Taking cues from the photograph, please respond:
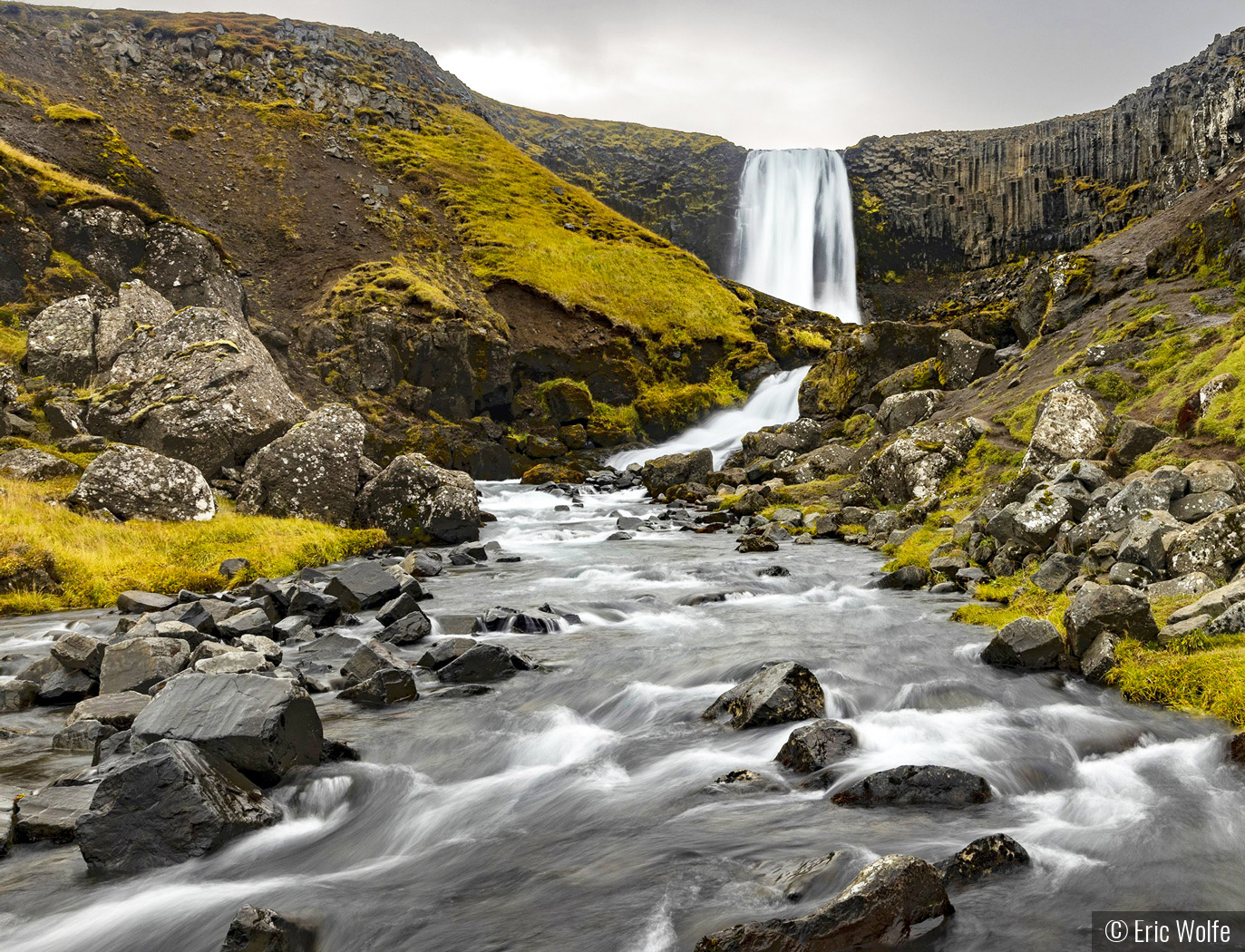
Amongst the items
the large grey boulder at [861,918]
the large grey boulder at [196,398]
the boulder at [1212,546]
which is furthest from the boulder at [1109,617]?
the large grey boulder at [196,398]

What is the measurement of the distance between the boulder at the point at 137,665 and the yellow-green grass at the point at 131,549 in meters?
6.27

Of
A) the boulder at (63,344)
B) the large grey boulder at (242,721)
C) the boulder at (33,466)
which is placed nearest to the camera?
the large grey boulder at (242,721)

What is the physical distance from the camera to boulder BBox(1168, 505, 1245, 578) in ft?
34.2

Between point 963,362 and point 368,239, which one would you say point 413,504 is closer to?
point 963,362

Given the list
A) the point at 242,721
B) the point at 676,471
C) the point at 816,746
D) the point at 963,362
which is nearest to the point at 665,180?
the point at 676,471

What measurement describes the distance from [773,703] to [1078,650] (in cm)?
421

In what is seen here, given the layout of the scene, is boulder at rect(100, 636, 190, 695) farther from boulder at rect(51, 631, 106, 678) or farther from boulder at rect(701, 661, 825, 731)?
boulder at rect(701, 661, 825, 731)

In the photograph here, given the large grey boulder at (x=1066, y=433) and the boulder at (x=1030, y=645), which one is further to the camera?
the large grey boulder at (x=1066, y=433)

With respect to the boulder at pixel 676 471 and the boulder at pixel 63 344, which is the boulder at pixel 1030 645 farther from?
the boulder at pixel 63 344

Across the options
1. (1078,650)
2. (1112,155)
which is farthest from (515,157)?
(1078,650)

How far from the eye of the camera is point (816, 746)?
765 cm

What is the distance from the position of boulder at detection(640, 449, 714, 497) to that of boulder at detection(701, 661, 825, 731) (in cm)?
2529

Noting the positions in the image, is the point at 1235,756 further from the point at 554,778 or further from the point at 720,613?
the point at 720,613

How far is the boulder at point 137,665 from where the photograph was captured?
9.42 m
